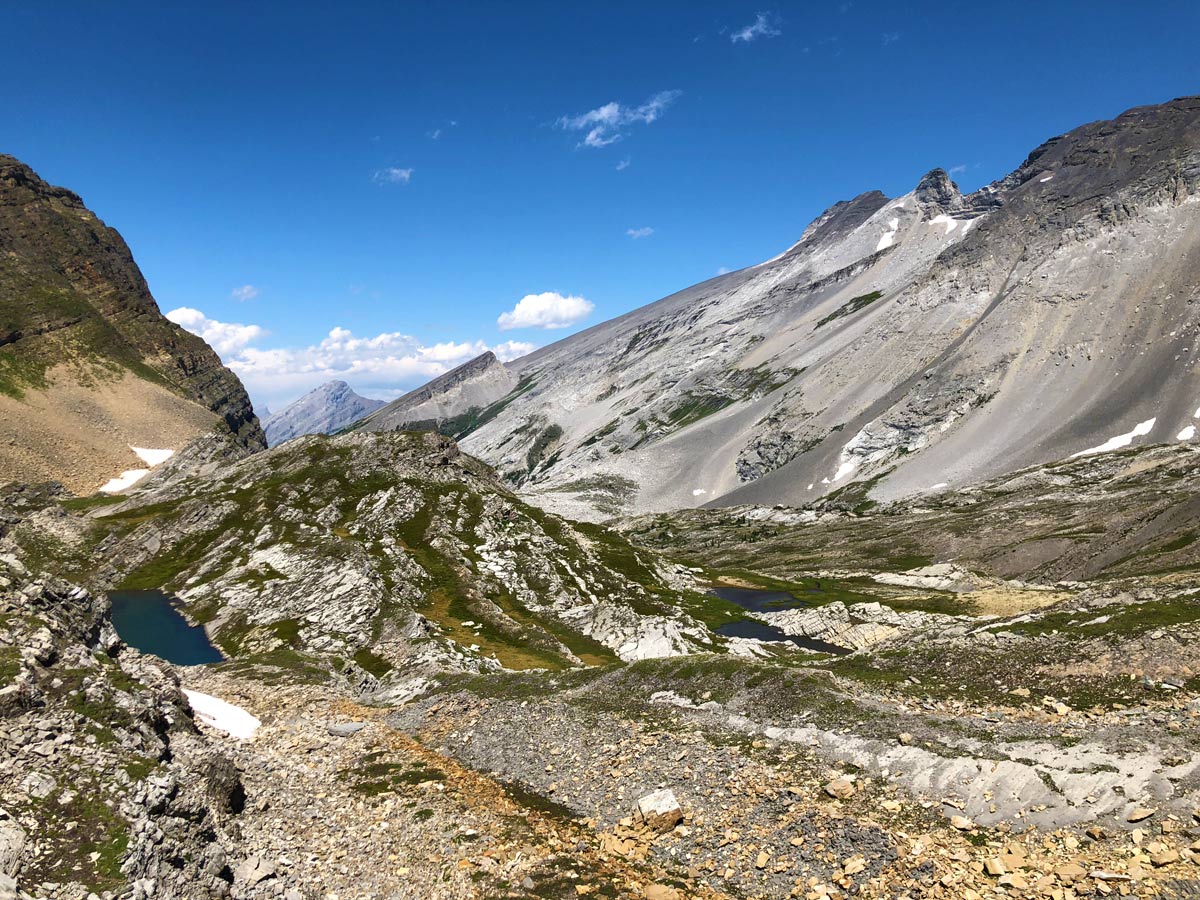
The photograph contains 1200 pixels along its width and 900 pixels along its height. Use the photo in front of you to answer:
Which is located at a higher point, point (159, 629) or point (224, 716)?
point (159, 629)

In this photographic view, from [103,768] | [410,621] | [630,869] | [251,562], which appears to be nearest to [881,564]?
[410,621]

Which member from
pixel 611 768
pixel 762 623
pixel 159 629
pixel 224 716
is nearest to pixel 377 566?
pixel 159 629

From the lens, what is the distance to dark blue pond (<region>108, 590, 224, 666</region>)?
79.6 metres

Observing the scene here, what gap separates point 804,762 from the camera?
34938mm

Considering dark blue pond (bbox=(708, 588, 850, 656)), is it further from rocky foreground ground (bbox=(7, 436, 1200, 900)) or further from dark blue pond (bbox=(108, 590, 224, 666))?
dark blue pond (bbox=(108, 590, 224, 666))

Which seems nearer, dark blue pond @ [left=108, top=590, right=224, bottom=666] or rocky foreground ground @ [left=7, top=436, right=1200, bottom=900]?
→ rocky foreground ground @ [left=7, top=436, right=1200, bottom=900]

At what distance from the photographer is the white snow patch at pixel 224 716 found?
145ft

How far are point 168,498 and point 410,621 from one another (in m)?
98.9

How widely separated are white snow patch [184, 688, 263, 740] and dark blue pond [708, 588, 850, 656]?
3091 inches

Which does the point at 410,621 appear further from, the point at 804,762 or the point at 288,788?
the point at 804,762

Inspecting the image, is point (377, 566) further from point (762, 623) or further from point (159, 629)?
point (762, 623)

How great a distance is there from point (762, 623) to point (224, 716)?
345ft

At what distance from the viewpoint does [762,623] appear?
130875 mm

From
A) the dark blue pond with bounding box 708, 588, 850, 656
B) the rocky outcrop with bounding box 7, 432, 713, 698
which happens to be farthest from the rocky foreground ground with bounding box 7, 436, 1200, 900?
the dark blue pond with bounding box 708, 588, 850, 656
